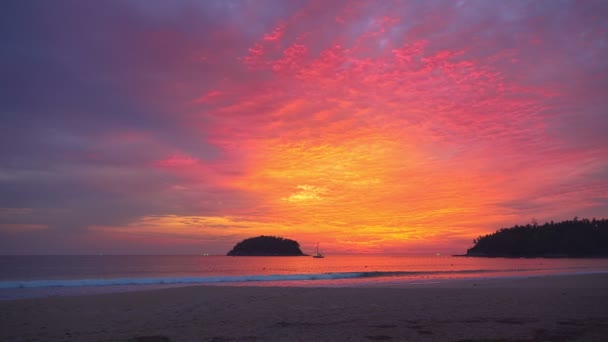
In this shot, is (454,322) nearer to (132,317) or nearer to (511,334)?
(511,334)

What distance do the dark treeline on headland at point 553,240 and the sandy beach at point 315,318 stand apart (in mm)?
162257

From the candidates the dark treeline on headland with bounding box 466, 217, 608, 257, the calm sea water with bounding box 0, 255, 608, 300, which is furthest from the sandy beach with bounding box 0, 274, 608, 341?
the dark treeline on headland with bounding box 466, 217, 608, 257

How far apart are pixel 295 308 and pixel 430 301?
632cm

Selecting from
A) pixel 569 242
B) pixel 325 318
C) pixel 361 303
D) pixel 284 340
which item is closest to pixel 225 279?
pixel 361 303

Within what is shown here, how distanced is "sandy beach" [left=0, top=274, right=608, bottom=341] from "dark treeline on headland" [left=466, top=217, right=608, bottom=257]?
162 metres

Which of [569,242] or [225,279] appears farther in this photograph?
[569,242]

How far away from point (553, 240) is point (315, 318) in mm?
180031

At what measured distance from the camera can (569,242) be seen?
157500 millimetres

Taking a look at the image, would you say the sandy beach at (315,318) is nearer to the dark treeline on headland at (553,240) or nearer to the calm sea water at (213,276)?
the calm sea water at (213,276)

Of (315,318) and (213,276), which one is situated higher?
(315,318)

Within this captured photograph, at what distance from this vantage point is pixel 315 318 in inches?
574

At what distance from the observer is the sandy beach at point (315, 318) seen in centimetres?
1133

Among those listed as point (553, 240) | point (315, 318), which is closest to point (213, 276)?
point (315, 318)

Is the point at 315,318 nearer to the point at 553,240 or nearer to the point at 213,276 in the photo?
the point at 213,276
